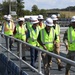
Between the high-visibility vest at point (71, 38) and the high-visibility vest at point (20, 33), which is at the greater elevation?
the high-visibility vest at point (71, 38)

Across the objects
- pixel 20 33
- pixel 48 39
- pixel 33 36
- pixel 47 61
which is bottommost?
pixel 20 33

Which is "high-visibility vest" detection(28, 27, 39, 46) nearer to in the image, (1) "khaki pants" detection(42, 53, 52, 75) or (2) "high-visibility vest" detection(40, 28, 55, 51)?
(2) "high-visibility vest" detection(40, 28, 55, 51)

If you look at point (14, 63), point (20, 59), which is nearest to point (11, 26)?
point (14, 63)

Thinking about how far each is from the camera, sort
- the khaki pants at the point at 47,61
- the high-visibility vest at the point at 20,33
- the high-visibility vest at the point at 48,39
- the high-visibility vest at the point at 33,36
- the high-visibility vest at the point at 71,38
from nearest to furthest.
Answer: the khaki pants at the point at 47,61
the high-visibility vest at the point at 48,39
the high-visibility vest at the point at 71,38
the high-visibility vest at the point at 33,36
the high-visibility vest at the point at 20,33

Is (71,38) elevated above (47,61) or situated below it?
above

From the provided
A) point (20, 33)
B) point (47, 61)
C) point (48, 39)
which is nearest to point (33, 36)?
point (48, 39)

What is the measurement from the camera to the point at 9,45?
449 inches

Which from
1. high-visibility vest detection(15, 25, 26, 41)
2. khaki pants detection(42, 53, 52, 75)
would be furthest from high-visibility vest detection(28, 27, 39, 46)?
khaki pants detection(42, 53, 52, 75)

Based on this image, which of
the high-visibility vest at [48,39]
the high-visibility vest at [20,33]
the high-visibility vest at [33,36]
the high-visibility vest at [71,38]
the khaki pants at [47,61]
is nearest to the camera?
the khaki pants at [47,61]

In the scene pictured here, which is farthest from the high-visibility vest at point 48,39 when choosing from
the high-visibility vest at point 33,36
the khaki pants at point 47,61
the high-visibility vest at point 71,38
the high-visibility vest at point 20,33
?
the high-visibility vest at point 20,33

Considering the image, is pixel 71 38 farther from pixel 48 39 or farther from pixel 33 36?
pixel 33 36

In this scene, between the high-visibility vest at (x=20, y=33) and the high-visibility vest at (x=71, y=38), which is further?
the high-visibility vest at (x=20, y=33)

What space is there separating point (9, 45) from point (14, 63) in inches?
49.1

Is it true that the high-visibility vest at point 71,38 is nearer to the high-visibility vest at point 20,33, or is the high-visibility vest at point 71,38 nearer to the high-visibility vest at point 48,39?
the high-visibility vest at point 48,39
